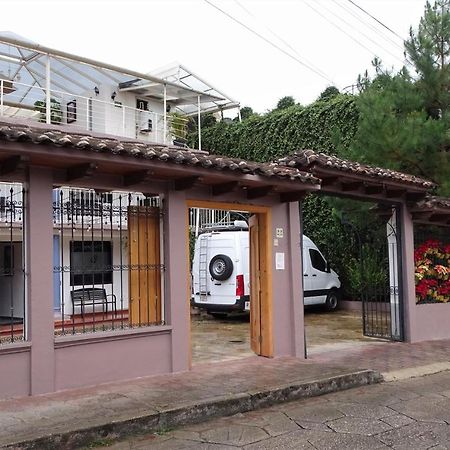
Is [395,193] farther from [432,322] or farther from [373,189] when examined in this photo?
[432,322]

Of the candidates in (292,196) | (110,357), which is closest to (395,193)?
(292,196)

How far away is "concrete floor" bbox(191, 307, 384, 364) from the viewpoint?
9.49 meters

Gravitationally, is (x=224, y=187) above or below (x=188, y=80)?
below

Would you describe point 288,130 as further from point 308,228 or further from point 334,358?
point 334,358

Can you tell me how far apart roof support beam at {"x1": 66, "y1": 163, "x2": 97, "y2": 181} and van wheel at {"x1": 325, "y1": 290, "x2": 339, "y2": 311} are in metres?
11.6

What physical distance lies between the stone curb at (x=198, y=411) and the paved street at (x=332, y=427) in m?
0.10

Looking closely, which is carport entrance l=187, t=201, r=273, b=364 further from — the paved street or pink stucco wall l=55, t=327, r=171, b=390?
the paved street

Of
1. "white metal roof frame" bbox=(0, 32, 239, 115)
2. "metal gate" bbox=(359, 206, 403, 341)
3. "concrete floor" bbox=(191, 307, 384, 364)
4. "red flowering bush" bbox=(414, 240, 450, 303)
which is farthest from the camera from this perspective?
"white metal roof frame" bbox=(0, 32, 239, 115)

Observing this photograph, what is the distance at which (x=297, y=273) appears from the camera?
912cm

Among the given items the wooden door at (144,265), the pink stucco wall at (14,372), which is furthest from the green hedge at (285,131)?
the pink stucco wall at (14,372)

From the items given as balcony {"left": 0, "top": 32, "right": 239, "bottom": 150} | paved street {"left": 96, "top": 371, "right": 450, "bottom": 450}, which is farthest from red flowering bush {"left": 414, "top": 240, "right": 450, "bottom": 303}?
balcony {"left": 0, "top": 32, "right": 239, "bottom": 150}

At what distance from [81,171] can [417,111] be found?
26.4ft

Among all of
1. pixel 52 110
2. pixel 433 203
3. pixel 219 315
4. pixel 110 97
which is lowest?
pixel 219 315

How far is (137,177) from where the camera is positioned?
→ 7.02 meters
